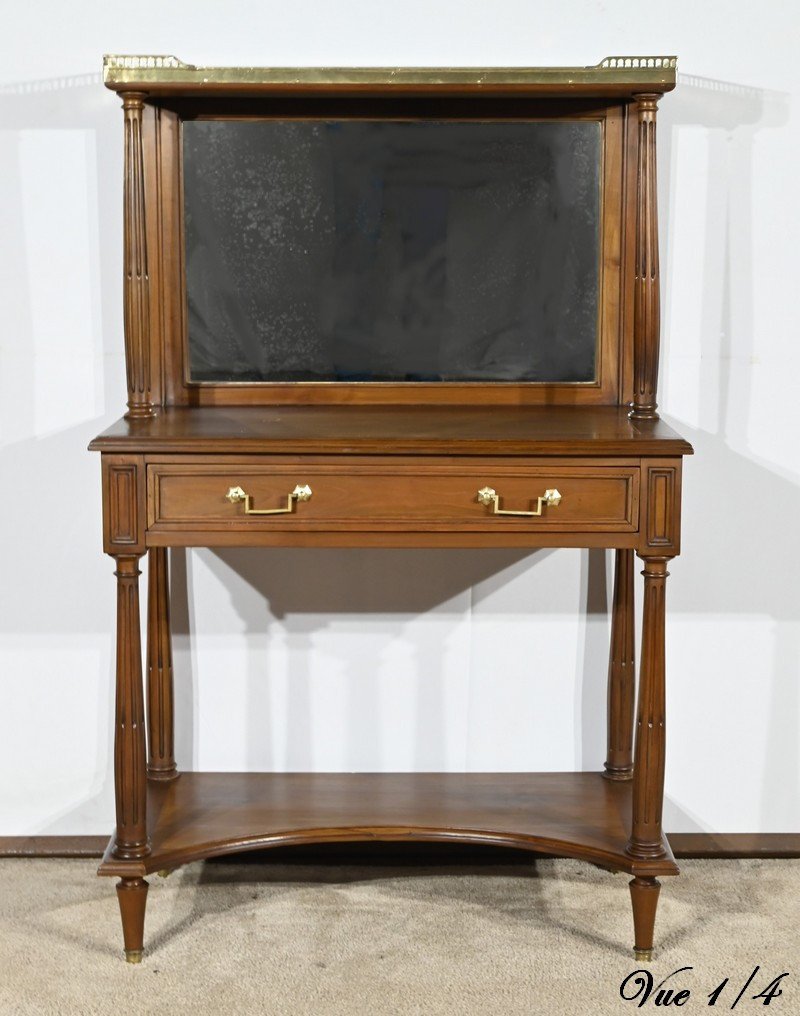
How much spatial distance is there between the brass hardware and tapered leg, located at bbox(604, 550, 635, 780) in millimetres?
951

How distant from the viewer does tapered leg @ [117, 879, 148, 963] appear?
2447 mm

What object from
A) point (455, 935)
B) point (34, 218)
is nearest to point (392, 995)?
point (455, 935)

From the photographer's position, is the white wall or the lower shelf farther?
the white wall

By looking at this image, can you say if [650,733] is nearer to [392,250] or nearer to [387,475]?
[387,475]

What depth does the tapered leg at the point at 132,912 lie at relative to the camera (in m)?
2.45

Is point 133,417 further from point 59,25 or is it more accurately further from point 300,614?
point 59,25

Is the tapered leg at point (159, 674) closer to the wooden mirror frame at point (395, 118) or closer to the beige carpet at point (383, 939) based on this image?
the beige carpet at point (383, 939)

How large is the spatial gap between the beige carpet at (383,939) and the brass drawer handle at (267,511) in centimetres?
86

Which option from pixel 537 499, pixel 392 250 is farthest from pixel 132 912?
pixel 392 250

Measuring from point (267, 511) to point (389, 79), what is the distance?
86cm

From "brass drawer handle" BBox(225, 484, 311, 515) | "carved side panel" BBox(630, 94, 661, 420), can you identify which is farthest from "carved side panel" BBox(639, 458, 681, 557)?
"brass drawer handle" BBox(225, 484, 311, 515)

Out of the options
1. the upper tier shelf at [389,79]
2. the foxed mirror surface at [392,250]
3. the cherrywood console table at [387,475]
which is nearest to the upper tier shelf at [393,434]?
the cherrywood console table at [387,475]

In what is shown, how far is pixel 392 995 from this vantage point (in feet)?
7.72

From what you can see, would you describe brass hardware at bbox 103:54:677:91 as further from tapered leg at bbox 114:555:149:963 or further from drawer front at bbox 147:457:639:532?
tapered leg at bbox 114:555:149:963
